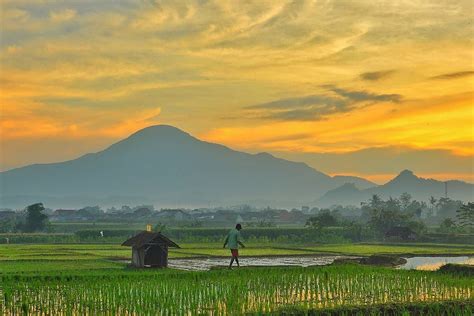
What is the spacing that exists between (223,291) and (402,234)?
43772mm

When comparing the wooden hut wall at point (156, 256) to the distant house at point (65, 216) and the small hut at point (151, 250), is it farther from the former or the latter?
the distant house at point (65, 216)

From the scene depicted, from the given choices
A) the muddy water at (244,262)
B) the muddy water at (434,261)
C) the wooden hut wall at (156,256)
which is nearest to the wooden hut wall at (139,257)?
the wooden hut wall at (156,256)

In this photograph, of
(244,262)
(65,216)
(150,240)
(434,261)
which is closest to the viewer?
(150,240)

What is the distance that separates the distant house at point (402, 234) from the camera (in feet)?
190

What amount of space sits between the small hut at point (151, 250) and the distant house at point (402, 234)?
35507 mm

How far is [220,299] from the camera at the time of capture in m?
16.1

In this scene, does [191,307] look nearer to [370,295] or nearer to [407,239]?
[370,295]

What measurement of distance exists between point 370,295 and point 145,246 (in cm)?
1149

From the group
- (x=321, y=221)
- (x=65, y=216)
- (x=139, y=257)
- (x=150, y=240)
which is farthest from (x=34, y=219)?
(x=65, y=216)

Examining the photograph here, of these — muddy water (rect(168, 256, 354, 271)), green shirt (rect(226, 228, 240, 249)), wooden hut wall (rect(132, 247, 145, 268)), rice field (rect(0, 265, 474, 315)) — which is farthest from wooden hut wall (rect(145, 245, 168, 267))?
rice field (rect(0, 265, 474, 315))

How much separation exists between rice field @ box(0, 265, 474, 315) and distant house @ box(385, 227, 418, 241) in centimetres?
3621

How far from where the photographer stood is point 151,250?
27.1 metres

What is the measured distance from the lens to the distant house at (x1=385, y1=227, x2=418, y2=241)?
190 feet

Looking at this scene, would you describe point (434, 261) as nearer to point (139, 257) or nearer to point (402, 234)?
point (139, 257)
